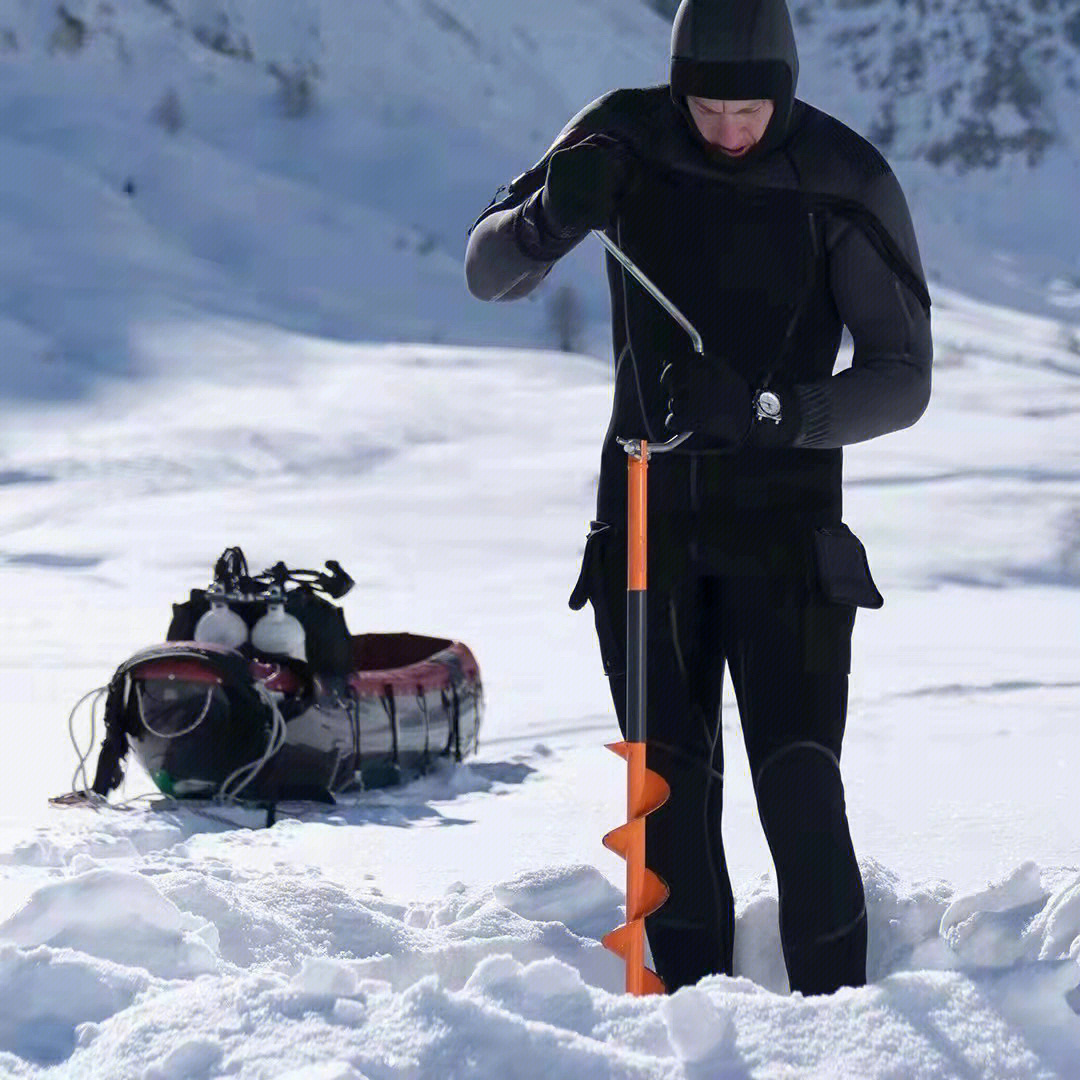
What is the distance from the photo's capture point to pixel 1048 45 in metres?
68.0

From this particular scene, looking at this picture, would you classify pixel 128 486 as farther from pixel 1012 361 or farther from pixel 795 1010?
pixel 1012 361

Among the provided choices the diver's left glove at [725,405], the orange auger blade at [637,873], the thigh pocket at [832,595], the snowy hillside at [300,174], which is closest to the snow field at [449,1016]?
the orange auger blade at [637,873]

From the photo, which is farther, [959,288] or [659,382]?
[959,288]

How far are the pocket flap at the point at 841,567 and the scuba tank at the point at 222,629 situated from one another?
3812 mm

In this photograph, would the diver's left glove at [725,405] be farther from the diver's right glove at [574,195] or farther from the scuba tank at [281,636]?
the scuba tank at [281,636]

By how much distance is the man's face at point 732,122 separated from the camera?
2.94 metres

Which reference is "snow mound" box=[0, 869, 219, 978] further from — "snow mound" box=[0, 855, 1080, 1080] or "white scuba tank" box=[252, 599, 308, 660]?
"white scuba tank" box=[252, 599, 308, 660]

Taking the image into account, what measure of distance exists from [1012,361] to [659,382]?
29.3 metres

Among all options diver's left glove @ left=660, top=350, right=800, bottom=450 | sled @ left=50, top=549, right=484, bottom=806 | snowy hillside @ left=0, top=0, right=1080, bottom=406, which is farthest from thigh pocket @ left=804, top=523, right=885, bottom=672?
snowy hillside @ left=0, top=0, right=1080, bottom=406

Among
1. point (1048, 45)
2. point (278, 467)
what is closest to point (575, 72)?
point (1048, 45)

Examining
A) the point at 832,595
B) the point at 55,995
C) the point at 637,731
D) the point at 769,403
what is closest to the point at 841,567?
the point at 832,595

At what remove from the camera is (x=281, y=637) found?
6.59m

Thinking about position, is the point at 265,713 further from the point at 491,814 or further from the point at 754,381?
the point at 754,381

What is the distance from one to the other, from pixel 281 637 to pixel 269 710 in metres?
0.39
